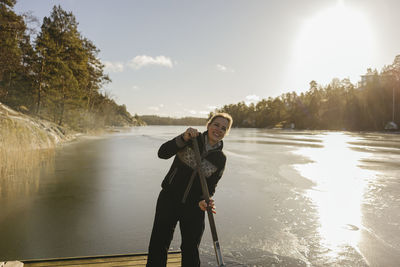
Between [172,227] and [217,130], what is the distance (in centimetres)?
114

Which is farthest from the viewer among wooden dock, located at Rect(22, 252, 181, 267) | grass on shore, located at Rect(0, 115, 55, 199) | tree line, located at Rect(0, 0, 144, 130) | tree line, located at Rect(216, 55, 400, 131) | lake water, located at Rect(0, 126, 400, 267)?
tree line, located at Rect(216, 55, 400, 131)

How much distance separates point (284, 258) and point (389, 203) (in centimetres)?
446

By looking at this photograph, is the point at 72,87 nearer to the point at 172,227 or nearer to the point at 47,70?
the point at 47,70

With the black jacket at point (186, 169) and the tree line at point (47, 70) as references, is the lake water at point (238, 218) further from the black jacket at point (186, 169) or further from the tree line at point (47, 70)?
the tree line at point (47, 70)

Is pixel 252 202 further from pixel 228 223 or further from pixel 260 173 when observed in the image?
pixel 260 173

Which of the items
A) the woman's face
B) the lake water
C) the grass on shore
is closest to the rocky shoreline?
the grass on shore

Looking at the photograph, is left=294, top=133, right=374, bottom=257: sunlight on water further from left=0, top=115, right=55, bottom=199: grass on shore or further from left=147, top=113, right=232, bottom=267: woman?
left=0, top=115, right=55, bottom=199: grass on shore

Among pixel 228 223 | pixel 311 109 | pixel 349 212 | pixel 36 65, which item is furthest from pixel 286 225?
pixel 311 109

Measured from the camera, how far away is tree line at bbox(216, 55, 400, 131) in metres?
75.2

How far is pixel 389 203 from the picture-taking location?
234 inches

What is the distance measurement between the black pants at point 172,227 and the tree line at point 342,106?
86.4m

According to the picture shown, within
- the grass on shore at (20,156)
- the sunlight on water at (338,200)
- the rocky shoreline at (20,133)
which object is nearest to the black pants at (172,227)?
the sunlight on water at (338,200)

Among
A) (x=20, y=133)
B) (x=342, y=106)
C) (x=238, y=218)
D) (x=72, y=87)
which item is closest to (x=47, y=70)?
(x=72, y=87)

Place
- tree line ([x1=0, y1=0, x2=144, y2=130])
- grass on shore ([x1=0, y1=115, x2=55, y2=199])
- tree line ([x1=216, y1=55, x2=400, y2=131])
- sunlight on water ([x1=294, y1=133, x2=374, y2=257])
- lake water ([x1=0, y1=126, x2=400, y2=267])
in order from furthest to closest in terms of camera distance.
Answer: tree line ([x1=216, y1=55, x2=400, y2=131]) < tree line ([x1=0, y1=0, x2=144, y2=130]) < grass on shore ([x1=0, y1=115, x2=55, y2=199]) < sunlight on water ([x1=294, y1=133, x2=374, y2=257]) < lake water ([x1=0, y1=126, x2=400, y2=267])
